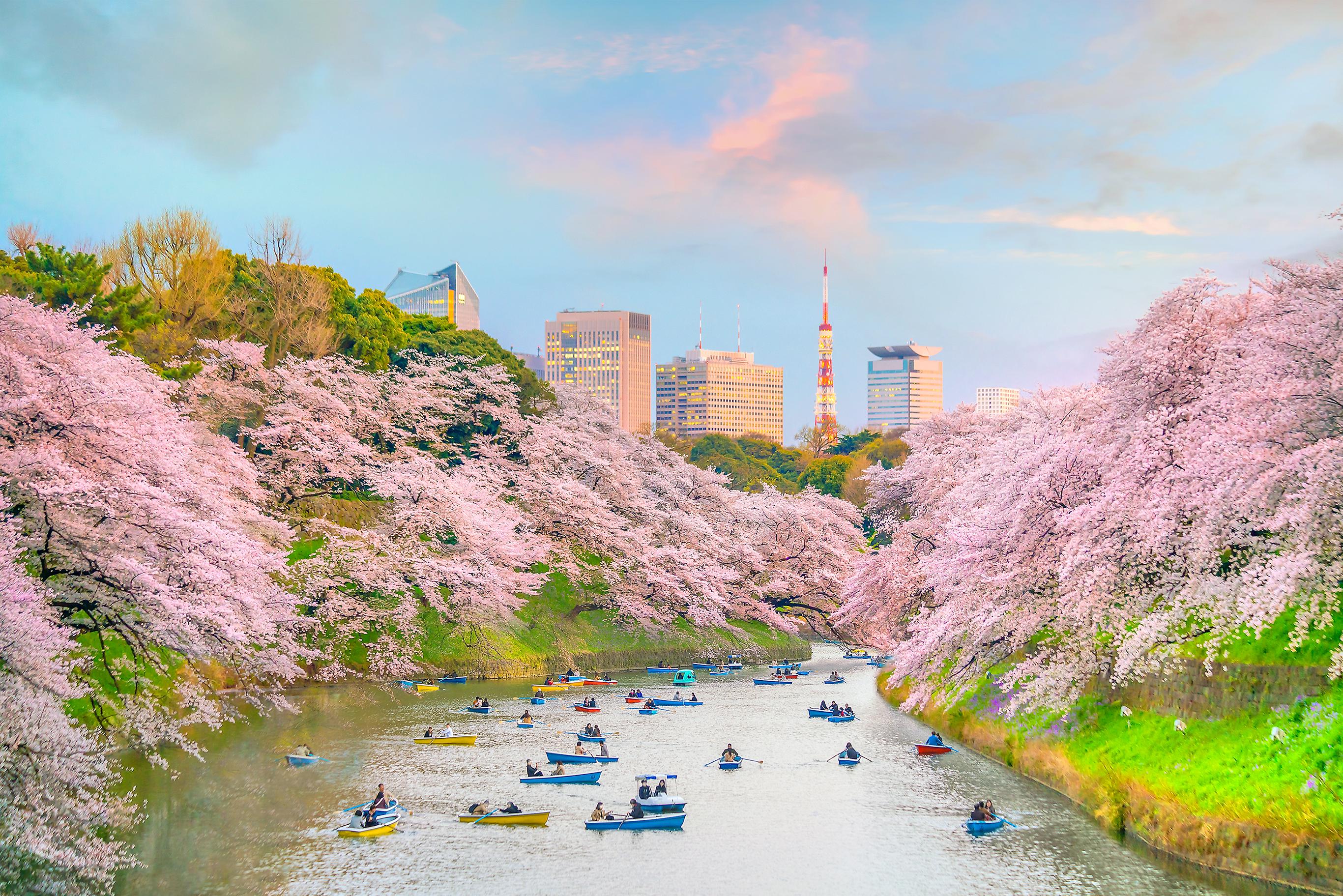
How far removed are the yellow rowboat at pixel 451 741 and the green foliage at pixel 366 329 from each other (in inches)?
1307

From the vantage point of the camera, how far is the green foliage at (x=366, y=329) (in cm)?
6506

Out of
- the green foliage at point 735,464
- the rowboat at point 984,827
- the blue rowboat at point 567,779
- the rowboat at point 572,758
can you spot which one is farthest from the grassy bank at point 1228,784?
the green foliage at point 735,464

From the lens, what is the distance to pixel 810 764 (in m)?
34.3

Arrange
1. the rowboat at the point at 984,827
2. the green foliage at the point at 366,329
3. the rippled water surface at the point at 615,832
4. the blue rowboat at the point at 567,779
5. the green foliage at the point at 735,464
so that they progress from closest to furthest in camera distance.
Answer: the rippled water surface at the point at 615,832 → the rowboat at the point at 984,827 → the blue rowboat at the point at 567,779 → the green foliage at the point at 366,329 → the green foliage at the point at 735,464

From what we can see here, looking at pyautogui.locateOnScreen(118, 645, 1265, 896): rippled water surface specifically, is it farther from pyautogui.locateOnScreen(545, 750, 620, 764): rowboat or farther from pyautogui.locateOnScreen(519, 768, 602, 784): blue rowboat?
pyautogui.locateOnScreen(545, 750, 620, 764): rowboat

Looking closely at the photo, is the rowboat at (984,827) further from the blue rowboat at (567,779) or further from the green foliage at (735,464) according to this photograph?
the green foliage at (735,464)

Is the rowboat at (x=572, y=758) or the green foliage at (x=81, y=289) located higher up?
the green foliage at (x=81, y=289)

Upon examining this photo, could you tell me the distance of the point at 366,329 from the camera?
66375 millimetres

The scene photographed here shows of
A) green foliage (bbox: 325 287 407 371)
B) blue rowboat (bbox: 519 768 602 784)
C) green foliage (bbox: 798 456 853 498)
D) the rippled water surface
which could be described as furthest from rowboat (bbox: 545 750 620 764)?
green foliage (bbox: 798 456 853 498)

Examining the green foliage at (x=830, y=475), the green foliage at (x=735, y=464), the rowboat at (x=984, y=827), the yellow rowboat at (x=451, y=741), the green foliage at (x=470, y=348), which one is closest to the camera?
the rowboat at (x=984, y=827)

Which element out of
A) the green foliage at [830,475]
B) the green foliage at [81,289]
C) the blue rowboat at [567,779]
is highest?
the green foliage at [81,289]

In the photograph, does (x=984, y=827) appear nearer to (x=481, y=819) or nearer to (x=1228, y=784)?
(x=1228, y=784)

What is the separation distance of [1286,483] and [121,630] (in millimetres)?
24015

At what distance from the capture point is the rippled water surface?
72.0ft
